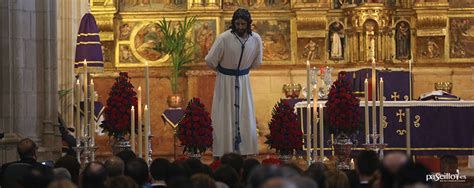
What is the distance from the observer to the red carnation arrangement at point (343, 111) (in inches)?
456

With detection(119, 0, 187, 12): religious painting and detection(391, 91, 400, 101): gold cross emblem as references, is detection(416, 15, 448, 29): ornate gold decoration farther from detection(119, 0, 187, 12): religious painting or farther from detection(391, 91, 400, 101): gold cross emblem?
detection(119, 0, 187, 12): religious painting

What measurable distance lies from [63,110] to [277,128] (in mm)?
7264

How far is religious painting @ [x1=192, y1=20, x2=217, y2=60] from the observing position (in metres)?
22.1

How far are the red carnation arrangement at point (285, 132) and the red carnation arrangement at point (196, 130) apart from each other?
0.69m

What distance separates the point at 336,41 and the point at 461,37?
2347mm

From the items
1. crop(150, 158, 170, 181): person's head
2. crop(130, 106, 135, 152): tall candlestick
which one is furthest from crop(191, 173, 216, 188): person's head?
crop(130, 106, 135, 152): tall candlestick

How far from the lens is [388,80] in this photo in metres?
18.9

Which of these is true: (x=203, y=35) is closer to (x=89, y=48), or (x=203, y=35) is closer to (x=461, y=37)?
(x=461, y=37)

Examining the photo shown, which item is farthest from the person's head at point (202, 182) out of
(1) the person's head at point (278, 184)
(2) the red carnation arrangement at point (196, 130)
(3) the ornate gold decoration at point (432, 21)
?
(3) the ornate gold decoration at point (432, 21)

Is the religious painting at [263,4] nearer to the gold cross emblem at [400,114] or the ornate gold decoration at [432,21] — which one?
the ornate gold decoration at [432,21]

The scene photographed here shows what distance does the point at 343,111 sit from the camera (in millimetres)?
11609

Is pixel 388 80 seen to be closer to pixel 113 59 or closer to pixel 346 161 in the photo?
pixel 113 59

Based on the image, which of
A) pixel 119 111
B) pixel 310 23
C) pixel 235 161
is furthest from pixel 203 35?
pixel 235 161

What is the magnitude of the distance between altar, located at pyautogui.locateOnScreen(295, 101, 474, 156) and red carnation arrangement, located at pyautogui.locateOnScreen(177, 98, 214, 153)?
4.08 meters
